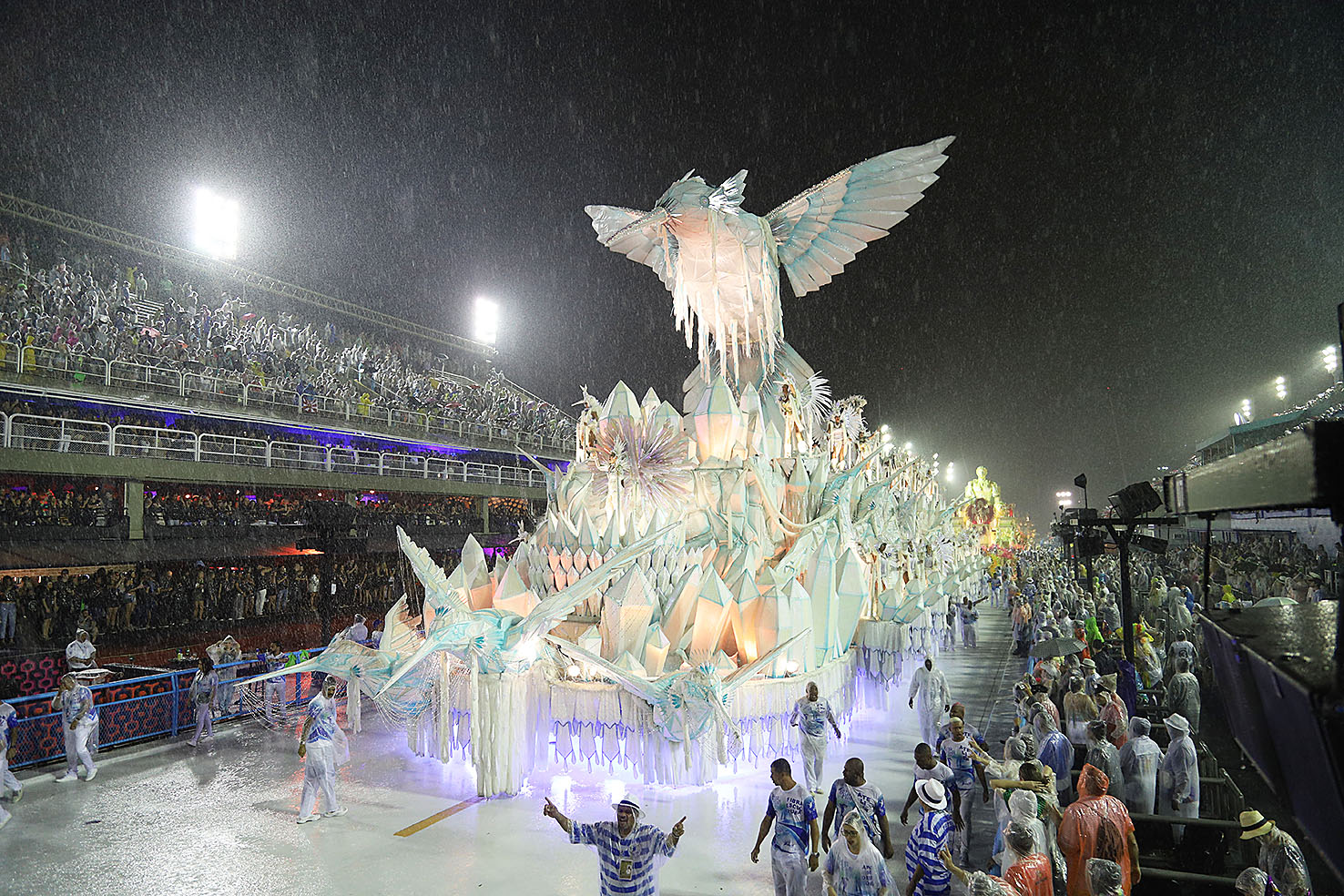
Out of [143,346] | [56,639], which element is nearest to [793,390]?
[56,639]

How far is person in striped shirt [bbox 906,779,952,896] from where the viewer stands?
508cm

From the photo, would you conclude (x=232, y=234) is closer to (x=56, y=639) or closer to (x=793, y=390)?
(x=56, y=639)

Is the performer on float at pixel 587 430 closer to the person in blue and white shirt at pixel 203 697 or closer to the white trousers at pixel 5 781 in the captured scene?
the person in blue and white shirt at pixel 203 697

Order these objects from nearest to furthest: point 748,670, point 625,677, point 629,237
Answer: point 625,677 < point 748,670 < point 629,237

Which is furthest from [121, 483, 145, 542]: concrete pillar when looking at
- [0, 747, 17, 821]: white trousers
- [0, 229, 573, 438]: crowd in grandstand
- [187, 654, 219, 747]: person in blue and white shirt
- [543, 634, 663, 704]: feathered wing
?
[543, 634, 663, 704]: feathered wing

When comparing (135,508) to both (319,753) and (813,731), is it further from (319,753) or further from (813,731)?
(813,731)

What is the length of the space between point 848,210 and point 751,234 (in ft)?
8.60

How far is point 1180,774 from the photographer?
6.77 m

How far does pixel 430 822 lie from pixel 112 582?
14468 millimetres

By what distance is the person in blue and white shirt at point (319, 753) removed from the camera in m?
8.09

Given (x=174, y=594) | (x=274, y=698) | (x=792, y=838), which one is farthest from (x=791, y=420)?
(x=174, y=594)

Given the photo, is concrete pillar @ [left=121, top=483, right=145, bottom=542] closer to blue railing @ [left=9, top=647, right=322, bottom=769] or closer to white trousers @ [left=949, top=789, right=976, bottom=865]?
blue railing @ [left=9, top=647, right=322, bottom=769]

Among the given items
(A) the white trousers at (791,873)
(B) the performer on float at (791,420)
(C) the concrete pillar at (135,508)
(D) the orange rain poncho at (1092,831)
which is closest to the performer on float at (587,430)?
(B) the performer on float at (791,420)

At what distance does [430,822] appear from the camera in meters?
8.18
